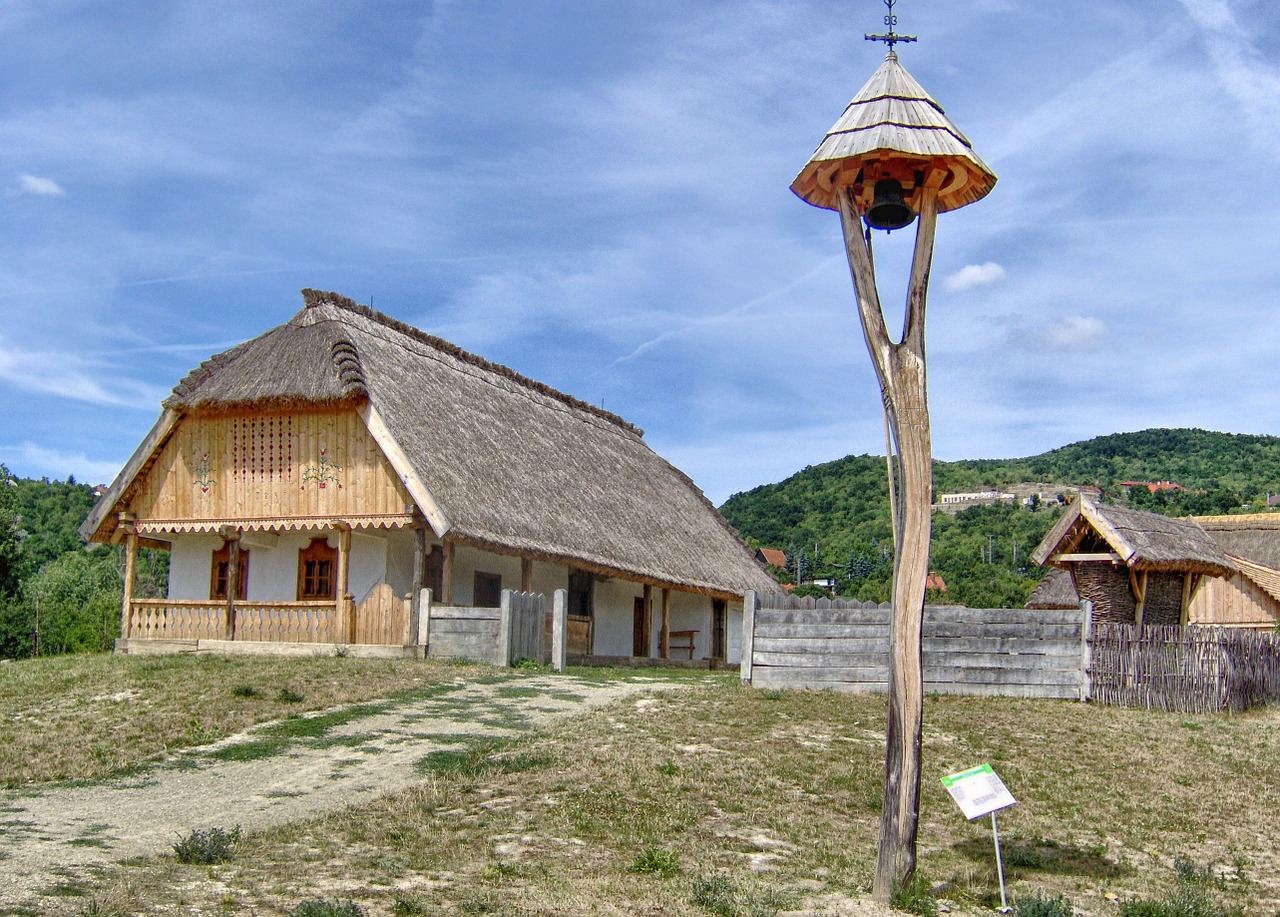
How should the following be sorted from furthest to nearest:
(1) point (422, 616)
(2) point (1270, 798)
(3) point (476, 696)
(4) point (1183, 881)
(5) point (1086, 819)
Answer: (1) point (422, 616) < (3) point (476, 696) < (2) point (1270, 798) < (5) point (1086, 819) < (4) point (1183, 881)

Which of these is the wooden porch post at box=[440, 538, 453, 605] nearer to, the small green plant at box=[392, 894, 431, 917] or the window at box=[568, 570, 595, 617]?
the window at box=[568, 570, 595, 617]

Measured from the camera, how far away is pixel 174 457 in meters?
24.6

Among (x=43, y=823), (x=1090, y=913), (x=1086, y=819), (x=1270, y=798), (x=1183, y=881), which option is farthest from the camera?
(x=1270, y=798)

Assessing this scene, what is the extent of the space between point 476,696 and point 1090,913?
9.68 m

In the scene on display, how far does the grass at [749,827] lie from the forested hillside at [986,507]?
1133 inches

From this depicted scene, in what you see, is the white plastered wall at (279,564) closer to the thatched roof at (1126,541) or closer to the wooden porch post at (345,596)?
the wooden porch post at (345,596)

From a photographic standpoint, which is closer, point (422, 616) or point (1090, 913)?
point (1090, 913)

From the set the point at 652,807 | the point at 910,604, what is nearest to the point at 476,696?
the point at 652,807

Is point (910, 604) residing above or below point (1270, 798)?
above

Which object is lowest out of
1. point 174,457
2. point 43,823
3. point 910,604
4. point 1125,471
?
point 43,823

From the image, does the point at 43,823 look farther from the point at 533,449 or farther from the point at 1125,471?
the point at 1125,471

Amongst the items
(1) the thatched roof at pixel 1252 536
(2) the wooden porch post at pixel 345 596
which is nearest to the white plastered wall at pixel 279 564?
(2) the wooden porch post at pixel 345 596

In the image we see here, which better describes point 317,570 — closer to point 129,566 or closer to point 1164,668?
point 129,566

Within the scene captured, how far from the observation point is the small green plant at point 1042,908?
8.01 meters
